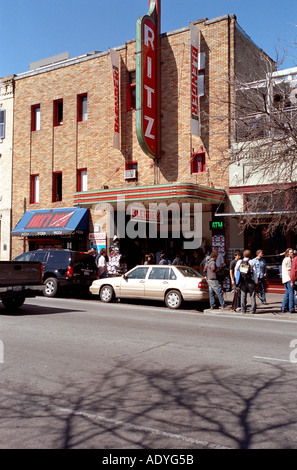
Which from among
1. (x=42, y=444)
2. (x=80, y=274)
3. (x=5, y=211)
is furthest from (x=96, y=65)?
(x=42, y=444)

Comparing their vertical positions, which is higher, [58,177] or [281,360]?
[58,177]

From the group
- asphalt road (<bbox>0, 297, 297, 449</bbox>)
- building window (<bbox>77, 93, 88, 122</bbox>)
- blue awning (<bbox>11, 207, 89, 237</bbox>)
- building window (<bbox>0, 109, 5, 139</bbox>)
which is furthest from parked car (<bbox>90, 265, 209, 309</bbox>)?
building window (<bbox>0, 109, 5, 139</bbox>)

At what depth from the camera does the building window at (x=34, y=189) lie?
2584 centimetres

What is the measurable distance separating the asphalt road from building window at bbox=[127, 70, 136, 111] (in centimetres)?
1505

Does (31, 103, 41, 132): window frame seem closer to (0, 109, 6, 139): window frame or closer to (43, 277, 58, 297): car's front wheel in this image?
(0, 109, 6, 139): window frame

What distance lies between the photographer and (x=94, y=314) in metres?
12.3

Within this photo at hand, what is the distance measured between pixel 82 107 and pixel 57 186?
14.6ft

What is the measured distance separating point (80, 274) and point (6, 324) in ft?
23.4

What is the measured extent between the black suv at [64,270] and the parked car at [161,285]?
1.47 meters

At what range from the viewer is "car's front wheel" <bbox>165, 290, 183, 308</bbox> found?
1434 centimetres

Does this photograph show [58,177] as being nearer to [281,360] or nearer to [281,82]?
[281,82]

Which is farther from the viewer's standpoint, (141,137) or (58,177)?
(58,177)

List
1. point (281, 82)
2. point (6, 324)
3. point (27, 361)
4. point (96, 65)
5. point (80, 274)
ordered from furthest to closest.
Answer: point (96, 65) < point (80, 274) < point (281, 82) < point (6, 324) < point (27, 361)

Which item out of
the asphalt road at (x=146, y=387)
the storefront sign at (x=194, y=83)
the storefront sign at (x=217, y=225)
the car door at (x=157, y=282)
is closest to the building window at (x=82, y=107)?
the storefront sign at (x=194, y=83)
